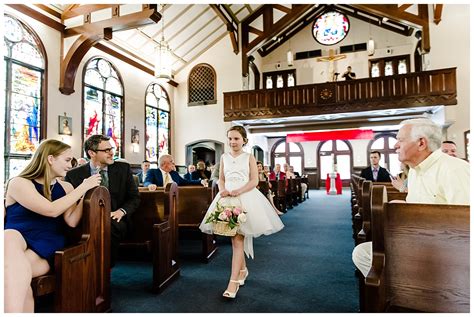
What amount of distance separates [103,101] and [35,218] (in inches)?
276

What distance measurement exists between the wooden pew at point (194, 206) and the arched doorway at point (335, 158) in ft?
43.3

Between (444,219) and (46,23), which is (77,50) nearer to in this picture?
(46,23)

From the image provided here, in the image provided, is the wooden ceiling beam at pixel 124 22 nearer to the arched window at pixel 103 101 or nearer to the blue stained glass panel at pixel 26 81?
the arched window at pixel 103 101

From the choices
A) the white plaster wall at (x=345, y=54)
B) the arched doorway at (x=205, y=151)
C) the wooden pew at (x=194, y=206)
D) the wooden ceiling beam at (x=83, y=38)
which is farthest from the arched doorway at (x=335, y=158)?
the wooden pew at (x=194, y=206)

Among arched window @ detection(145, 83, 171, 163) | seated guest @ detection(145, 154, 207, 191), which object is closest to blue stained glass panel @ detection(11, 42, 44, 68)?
arched window @ detection(145, 83, 171, 163)

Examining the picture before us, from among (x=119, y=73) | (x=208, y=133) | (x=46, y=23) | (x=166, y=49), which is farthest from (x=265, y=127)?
(x=46, y=23)

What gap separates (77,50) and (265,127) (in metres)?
6.76

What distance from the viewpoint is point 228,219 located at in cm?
232

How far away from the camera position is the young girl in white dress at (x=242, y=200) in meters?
2.38

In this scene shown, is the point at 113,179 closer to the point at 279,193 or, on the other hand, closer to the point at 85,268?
the point at 85,268

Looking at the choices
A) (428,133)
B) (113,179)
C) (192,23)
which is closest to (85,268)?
(113,179)

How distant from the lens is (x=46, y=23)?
6.38 metres

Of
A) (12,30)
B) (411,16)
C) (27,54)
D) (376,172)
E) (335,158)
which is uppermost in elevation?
(411,16)

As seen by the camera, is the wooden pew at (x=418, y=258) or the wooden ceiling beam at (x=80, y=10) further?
the wooden ceiling beam at (x=80, y=10)
